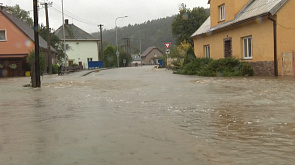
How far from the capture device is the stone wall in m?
18.8

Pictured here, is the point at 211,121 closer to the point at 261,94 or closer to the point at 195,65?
the point at 261,94

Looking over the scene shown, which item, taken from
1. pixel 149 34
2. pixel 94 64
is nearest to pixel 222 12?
pixel 94 64

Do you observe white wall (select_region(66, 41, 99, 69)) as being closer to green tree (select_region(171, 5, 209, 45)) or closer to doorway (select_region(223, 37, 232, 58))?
green tree (select_region(171, 5, 209, 45))

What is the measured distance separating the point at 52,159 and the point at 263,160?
265cm

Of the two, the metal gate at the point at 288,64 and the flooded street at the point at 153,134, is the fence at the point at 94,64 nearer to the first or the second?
the metal gate at the point at 288,64

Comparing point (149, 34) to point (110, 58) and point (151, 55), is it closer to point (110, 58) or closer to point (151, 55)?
point (151, 55)

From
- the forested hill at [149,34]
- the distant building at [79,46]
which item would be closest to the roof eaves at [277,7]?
the distant building at [79,46]

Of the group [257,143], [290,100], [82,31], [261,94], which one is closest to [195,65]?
[261,94]

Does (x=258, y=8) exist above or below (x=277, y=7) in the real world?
above

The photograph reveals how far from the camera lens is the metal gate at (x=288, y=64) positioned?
17.5 metres

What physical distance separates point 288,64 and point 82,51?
186 feet

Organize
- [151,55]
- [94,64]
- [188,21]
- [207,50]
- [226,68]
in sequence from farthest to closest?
[151,55]
[188,21]
[94,64]
[207,50]
[226,68]

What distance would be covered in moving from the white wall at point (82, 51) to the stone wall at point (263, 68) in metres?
52.8

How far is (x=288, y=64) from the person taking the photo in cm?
1775
